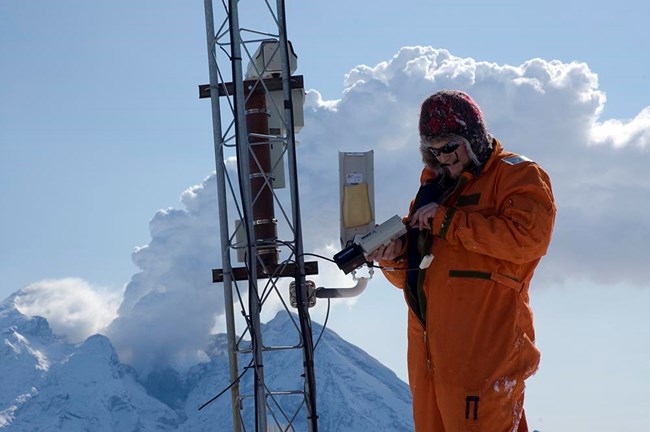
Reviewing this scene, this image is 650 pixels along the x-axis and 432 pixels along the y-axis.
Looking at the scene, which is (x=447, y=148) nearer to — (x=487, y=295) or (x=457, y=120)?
(x=457, y=120)

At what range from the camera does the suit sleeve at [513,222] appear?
3416mm

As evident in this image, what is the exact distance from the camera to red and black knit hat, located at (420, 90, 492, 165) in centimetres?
361

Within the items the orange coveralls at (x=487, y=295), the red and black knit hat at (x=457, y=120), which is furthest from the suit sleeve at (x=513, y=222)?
the red and black knit hat at (x=457, y=120)

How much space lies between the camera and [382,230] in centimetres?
383

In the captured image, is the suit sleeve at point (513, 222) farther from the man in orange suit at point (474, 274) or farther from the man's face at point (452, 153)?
the man's face at point (452, 153)

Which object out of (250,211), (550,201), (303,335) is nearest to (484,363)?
(550,201)

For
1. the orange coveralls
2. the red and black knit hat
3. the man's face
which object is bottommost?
the orange coveralls

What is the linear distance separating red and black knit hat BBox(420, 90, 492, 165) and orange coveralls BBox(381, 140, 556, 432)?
0.06 m

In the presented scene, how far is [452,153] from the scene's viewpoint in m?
3.66

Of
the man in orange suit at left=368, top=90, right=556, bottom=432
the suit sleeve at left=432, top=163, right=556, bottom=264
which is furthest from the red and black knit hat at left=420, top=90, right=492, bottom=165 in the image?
A: the suit sleeve at left=432, top=163, right=556, bottom=264

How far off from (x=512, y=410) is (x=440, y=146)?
92 cm

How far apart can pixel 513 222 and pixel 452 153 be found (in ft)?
1.22

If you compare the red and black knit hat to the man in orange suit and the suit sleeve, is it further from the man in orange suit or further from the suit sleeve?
the suit sleeve

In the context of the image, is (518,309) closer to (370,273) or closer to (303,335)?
(370,273)
